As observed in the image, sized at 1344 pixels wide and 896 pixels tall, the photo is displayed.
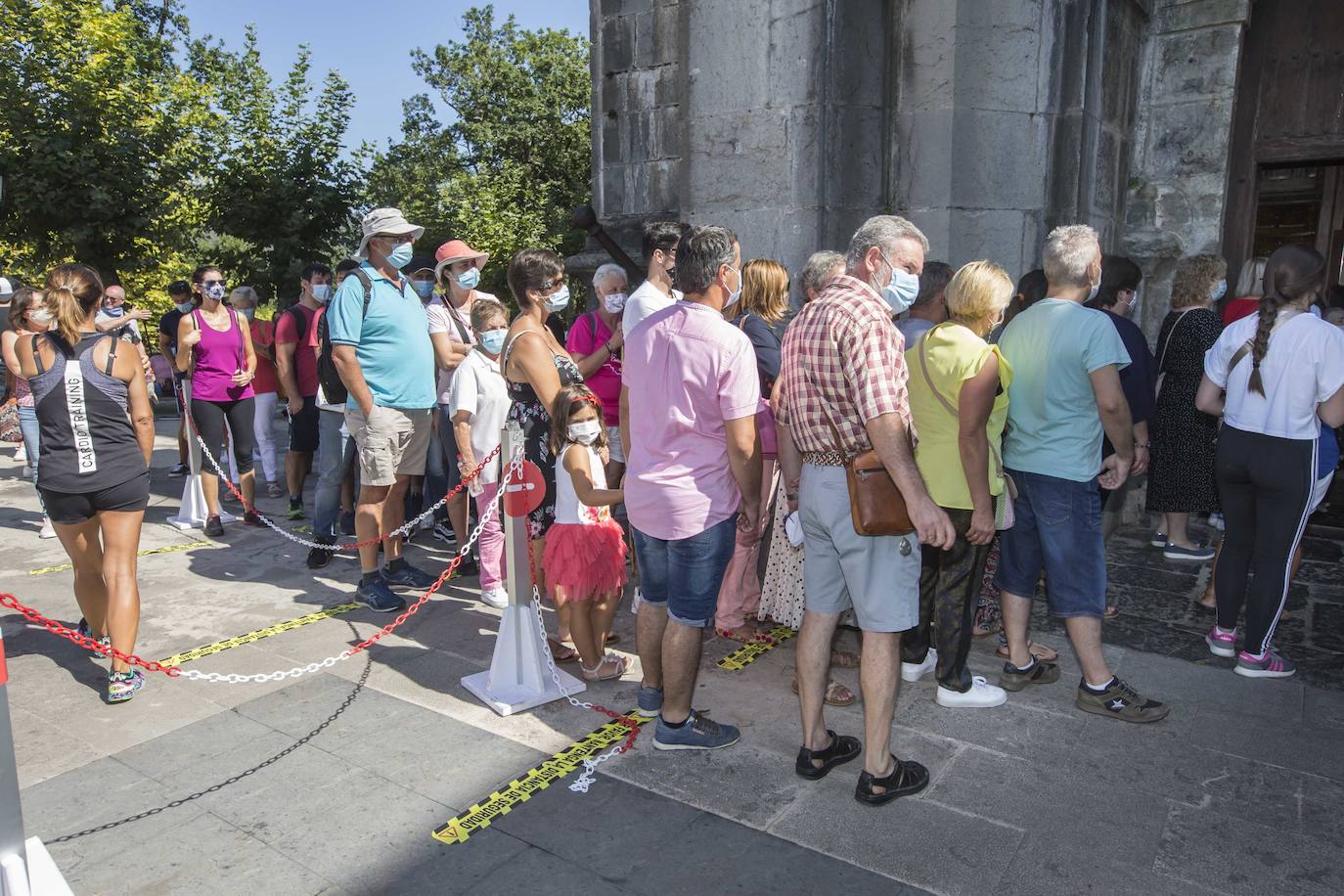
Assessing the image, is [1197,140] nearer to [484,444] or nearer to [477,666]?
[484,444]

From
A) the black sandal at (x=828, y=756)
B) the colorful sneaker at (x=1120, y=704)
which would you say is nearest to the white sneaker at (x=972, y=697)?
the colorful sneaker at (x=1120, y=704)

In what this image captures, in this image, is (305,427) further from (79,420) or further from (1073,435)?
(1073,435)

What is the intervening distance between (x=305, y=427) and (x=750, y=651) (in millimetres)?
4293

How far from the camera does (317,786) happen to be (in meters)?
3.30

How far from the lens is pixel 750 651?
4531 millimetres

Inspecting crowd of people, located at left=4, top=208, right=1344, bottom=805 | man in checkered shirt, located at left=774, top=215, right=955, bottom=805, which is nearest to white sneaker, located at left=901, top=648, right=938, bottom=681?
crowd of people, located at left=4, top=208, right=1344, bottom=805

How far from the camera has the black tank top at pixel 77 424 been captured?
4012mm

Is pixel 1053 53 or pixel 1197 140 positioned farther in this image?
pixel 1197 140

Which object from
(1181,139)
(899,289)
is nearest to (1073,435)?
(899,289)

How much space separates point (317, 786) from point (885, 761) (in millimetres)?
1960

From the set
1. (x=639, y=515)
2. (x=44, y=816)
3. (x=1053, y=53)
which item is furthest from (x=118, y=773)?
(x=1053, y=53)

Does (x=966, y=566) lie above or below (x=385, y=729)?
above

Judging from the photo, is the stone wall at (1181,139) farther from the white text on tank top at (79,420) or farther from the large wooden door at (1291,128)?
the white text on tank top at (79,420)

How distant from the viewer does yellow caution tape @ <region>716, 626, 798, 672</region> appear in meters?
4.37
